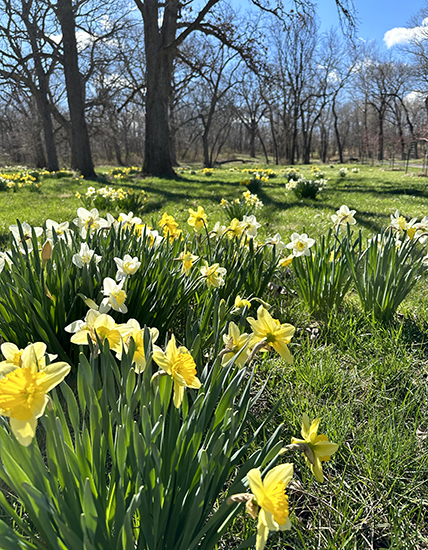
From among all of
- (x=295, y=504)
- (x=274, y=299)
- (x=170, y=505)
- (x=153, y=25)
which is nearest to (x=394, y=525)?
(x=295, y=504)

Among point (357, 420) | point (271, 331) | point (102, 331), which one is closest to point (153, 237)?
point (102, 331)

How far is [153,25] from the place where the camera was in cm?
988

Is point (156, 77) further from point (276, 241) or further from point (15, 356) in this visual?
point (15, 356)

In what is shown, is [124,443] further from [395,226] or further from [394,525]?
[395,226]

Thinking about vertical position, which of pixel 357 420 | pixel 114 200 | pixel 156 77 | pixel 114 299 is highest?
pixel 156 77

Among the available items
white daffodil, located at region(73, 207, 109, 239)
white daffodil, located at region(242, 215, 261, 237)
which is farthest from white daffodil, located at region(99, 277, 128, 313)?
white daffodil, located at region(242, 215, 261, 237)

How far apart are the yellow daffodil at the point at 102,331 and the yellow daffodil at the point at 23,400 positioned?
0.98ft

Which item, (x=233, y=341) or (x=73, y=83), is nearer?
(x=233, y=341)

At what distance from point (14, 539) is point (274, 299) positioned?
2.01 metres

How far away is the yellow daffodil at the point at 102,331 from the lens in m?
0.94

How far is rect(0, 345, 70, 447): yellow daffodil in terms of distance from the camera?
1.97ft

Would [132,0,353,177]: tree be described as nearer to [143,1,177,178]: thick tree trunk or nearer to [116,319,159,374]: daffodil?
[143,1,177,178]: thick tree trunk

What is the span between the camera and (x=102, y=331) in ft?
3.10

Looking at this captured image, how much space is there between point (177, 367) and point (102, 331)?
26 centimetres
